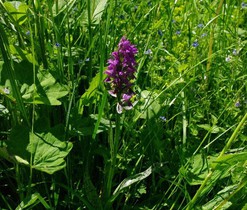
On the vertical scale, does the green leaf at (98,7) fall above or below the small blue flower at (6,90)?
above

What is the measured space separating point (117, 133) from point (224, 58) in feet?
2.77

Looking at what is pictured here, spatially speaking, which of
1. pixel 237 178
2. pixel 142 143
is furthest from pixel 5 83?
pixel 237 178

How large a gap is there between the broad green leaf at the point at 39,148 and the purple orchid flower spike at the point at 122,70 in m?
0.20

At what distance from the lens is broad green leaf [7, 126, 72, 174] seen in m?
1.24

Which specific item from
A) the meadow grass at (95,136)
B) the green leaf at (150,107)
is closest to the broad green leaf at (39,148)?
the meadow grass at (95,136)

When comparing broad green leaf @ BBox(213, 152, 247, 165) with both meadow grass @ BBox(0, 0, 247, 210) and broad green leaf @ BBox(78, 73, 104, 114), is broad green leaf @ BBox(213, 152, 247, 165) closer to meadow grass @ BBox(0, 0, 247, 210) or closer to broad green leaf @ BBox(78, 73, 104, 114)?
meadow grass @ BBox(0, 0, 247, 210)

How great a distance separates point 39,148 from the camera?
50.6 inches

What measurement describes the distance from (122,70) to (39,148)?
0.32 meters

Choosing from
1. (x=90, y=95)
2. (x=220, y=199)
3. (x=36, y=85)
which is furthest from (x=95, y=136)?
(x=220, y=199)

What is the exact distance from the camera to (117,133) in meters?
1.24

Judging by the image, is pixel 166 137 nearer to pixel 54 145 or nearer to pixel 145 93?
pixel 145 93

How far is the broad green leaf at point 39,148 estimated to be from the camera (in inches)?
48.8

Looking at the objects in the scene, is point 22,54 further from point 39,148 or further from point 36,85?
point 39,148

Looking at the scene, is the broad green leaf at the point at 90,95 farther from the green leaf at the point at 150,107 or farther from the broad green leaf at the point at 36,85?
the green leaf at the point at 150,107
